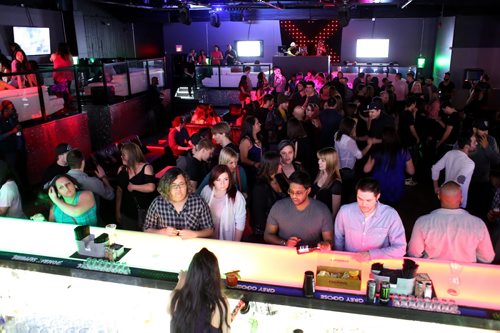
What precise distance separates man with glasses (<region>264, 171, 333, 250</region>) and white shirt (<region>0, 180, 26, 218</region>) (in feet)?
7.37

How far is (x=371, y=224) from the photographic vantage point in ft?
9.82

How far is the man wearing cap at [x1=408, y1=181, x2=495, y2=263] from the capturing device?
9.80ft

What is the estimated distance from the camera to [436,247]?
3.05 meters

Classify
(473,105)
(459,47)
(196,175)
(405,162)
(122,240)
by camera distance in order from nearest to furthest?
(122,240) → (196,175) → (405,162) → (473,105) → (459,47)

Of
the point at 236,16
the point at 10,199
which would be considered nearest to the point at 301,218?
the point at 10,199

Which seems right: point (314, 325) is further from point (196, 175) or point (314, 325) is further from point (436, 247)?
point (196, 175)

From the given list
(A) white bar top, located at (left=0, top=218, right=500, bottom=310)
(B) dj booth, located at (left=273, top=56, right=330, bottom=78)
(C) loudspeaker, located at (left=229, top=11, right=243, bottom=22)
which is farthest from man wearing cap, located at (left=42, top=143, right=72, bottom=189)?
(C) loudspeaker, located at (left=229, top=11, right=243, bottom=22)

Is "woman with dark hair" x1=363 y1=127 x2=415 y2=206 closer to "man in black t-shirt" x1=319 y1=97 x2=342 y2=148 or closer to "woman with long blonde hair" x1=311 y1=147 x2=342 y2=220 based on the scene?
"woman with long blonde hair" x1=311 y1=147 x2=342 y2=220

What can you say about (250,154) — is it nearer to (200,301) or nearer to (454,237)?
(454,237)

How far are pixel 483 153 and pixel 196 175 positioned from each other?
307 cm

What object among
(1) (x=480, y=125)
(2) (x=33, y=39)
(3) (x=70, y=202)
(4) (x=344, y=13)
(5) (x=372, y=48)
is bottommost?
(3) (x=70, y=202)

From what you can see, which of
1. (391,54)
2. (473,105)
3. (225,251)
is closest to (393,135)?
(225,251)

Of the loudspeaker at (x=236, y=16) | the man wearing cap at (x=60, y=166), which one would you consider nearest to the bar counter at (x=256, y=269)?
the man wearing cap at (x=60, y=166)

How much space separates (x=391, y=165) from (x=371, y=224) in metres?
1.73
